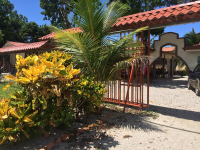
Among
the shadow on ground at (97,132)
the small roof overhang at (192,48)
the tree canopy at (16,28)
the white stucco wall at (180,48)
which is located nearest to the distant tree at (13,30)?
the tree canopy at (16,28)

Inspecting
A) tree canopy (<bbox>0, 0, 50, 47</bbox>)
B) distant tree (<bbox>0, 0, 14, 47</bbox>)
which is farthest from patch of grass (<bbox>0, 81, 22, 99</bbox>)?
tree canopy (<bbox>0, 0, 50, 47</bbox>)

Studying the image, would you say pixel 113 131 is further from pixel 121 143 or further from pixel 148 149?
pixel 148 149

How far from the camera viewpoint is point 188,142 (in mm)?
3051

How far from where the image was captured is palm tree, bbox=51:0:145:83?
371cm

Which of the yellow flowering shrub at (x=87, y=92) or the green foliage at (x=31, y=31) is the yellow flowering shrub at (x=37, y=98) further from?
the green foliage at (x=31, y=31)

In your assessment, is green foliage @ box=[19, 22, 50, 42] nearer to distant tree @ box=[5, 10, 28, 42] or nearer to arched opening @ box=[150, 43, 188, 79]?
distant tree @ box=[5, 10, 28, 42]

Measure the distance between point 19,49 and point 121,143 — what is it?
14588 millimetres

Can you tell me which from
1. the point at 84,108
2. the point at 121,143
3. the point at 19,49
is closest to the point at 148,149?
the point at 121,143

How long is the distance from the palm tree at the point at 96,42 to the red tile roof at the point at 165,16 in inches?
21.2

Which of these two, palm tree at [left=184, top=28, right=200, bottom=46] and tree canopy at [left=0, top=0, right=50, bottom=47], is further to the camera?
tree canopy at [left=0, top=0, right=50, bottom=47]

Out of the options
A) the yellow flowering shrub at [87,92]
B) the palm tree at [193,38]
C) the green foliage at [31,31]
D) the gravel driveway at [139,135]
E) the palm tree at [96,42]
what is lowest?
the gravel driveway at [139,135]

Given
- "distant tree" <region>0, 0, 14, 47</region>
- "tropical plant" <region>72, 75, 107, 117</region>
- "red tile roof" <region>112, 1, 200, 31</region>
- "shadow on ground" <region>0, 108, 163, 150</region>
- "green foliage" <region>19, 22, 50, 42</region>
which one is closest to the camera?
"shadow on ground" <region>0, 108, 163, 150</region>

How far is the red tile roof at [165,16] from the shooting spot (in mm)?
3704

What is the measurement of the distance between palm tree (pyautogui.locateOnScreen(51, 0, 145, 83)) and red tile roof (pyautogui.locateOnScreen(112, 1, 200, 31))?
54cm
